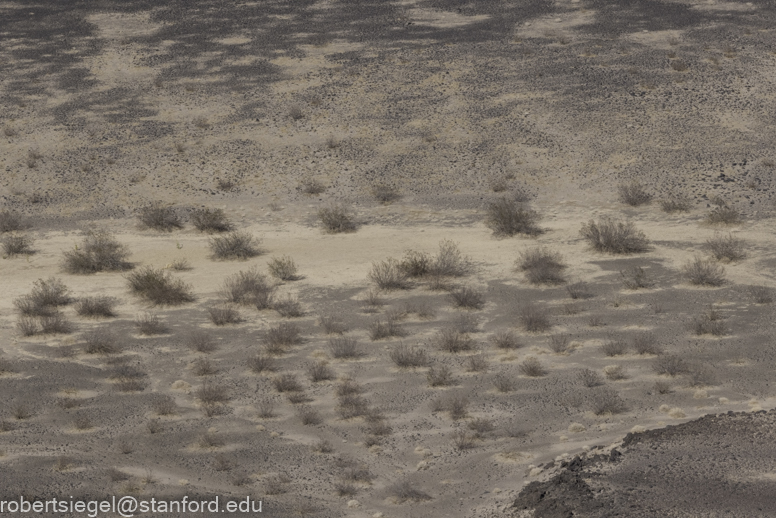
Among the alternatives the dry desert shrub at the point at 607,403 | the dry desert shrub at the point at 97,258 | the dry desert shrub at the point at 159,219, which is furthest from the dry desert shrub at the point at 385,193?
the dry desert shrub at the point at 607,403

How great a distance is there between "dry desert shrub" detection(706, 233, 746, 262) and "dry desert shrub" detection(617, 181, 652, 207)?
3.14m

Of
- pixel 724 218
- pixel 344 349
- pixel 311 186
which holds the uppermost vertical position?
pixel 311 186

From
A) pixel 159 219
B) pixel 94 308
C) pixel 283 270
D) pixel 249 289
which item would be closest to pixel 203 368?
pixel 249 289

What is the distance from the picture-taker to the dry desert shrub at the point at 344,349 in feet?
54.3

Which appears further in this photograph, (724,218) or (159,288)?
(724,218)

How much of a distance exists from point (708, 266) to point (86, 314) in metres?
12.0

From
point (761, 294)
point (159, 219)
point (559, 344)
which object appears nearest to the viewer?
point (559, 344)

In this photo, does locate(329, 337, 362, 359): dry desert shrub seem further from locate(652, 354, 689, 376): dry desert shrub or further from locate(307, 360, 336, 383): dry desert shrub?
locate(652, 354, 689, 376): dry desert shrub

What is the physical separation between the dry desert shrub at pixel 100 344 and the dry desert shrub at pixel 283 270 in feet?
13.1

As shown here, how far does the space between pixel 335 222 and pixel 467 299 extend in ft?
20.1

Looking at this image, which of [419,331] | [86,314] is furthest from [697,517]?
[86,314]

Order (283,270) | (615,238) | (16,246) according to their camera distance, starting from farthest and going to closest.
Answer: (16,246), (615,238), (283,270)

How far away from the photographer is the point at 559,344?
16.5 metres

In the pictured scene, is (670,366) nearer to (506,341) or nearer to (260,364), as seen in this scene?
(506,341)
